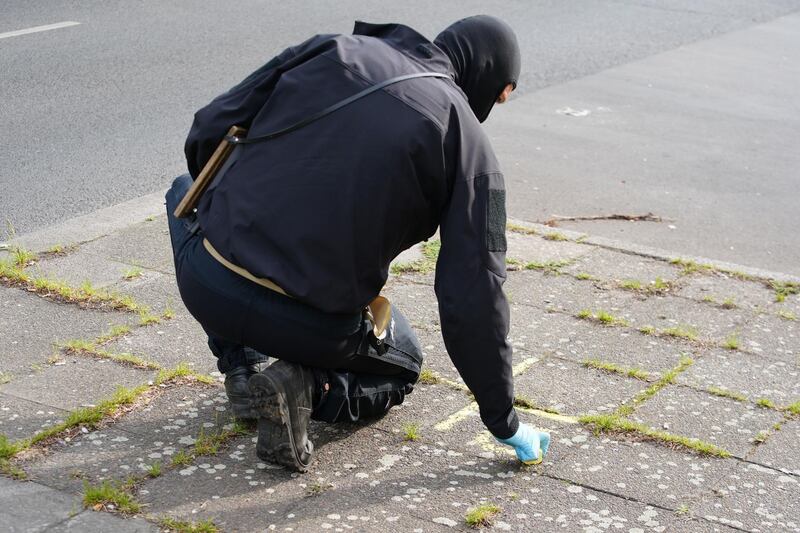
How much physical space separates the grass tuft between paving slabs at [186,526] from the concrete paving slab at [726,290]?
9.12 ft

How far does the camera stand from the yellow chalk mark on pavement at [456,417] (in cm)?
379

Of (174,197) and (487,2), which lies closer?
(174,197)

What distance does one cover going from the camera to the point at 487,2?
1297 centimetres

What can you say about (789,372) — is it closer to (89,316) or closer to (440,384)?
(440,384)

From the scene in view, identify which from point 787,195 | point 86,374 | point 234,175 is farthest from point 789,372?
point 787,195

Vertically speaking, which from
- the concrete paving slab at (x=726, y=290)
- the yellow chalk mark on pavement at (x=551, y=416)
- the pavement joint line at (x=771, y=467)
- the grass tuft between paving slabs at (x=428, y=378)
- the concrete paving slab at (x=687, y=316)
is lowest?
the concrete paving slab at (x=726, y=290)

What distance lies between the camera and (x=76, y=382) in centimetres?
394

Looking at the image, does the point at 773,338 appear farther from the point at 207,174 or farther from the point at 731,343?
the point at 207,174

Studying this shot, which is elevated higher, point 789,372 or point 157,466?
point 157,466

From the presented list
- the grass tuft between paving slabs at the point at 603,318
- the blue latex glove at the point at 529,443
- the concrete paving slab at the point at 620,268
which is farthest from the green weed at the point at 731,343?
the blue latex glove at the point at 529,443

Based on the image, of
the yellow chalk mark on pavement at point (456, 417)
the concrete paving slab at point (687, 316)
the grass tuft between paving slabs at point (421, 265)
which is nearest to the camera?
the yellow chalk mark on pavement at point (456, 417)

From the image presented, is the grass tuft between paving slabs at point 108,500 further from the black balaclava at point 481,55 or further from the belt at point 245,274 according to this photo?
the black balaclava at point 481,55

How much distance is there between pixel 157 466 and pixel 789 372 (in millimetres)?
2390

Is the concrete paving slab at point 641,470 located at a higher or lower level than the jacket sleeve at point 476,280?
lower
